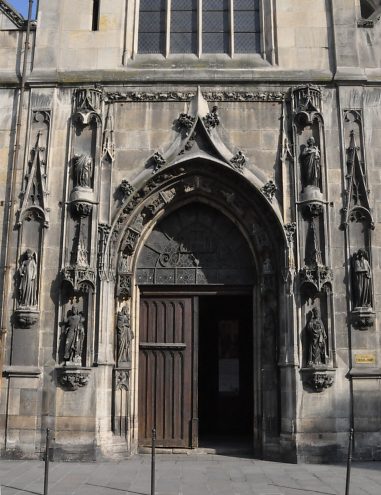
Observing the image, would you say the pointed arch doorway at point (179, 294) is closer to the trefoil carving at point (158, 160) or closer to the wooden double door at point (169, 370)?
the wooden double door at point (169, 370)

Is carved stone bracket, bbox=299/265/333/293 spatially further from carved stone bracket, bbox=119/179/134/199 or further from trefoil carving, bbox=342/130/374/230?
carved stone bracket, bbox=119/179/134/199

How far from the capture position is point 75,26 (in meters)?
14.8

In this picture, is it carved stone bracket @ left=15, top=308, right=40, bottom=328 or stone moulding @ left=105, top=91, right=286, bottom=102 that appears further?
stone moulding @ left=105, top=91, right=286, bottom=102

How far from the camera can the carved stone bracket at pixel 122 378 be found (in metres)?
13.2

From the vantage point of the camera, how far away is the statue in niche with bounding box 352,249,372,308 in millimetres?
12891

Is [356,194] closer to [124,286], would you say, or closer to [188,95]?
[188,95]

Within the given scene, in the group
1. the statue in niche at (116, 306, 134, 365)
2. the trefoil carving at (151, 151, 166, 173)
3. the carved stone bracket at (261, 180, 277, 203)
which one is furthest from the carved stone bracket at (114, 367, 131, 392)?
the carved stone bracket at (261, 180, 277, 203)

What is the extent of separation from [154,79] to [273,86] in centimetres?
278

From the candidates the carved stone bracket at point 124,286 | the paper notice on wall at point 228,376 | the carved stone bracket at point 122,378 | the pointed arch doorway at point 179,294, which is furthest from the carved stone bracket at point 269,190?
the paper notice on wall at point 228,376

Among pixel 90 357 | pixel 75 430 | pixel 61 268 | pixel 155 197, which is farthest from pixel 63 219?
pixel 75 430

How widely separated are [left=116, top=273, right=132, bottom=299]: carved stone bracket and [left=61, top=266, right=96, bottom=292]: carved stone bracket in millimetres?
698

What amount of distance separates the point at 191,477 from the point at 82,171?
686 centimetres

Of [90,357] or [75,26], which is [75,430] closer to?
[90,357]

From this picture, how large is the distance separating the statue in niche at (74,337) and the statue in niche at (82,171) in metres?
2.91
